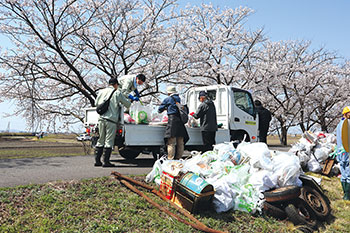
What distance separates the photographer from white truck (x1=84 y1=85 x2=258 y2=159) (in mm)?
6195

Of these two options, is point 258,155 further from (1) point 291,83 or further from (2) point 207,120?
(1) point 291,83

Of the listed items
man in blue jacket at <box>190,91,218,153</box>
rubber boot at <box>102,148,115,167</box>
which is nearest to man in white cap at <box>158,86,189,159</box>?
man in blue jacket at <box>190,91,218,153</box>

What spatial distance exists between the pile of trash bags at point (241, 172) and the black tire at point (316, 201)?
23cm

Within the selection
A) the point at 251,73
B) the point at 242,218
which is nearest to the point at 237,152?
the point at 242,218

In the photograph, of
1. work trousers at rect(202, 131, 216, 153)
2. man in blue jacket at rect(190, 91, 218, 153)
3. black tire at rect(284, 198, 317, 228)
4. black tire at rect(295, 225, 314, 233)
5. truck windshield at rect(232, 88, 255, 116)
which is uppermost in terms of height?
truck windshield at rect(232, 88, 255, 116)

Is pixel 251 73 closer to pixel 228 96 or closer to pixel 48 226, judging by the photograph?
pixel 228 96

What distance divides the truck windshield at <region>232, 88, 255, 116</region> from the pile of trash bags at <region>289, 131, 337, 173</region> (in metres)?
1.80

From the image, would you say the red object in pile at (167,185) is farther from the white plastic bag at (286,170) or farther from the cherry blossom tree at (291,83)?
the cherry blossom tree at (291,83)

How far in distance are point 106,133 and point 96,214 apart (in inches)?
105

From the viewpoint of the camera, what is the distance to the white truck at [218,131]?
20.3 ft

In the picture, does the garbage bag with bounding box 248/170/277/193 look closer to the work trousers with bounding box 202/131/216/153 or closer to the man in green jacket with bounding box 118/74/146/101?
the work trousers with bounding box 202/131/216/153

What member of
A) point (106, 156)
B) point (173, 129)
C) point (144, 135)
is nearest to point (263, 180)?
point (173, 129)

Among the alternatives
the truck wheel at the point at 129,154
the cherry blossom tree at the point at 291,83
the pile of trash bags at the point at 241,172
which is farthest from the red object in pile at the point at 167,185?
the cherry blossom tree at the point at 291,83

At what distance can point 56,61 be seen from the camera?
44.3 ft
